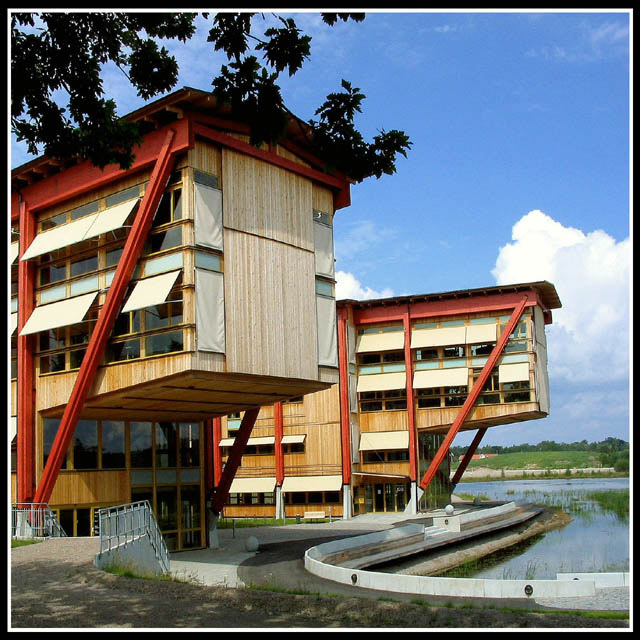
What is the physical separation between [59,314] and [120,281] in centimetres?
375

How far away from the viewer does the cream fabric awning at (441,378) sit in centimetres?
4844

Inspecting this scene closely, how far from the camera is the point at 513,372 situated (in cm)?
4697

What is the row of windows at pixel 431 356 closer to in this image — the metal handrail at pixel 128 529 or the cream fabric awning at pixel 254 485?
the cream fabric awning at pixel 254 485

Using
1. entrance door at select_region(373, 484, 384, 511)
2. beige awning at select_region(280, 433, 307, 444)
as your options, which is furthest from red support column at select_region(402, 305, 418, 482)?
beige awning at select_region(280, 433, 307, 444)

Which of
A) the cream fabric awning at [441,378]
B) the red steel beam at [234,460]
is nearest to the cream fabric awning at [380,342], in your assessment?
the cream fabric awning at [441,378]

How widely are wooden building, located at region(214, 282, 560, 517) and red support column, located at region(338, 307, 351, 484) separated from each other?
62 millimetres

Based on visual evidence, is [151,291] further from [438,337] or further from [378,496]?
[378,496]

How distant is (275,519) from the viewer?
49.4 m

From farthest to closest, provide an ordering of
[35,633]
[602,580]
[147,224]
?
[147,224]
[602,580]
[35,633]

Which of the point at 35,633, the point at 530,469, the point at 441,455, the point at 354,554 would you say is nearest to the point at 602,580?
→ the point at 354,554

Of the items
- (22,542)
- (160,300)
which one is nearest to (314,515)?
(22,542)

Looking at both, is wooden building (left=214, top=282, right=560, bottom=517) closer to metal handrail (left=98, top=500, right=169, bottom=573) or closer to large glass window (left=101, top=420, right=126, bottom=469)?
large glass window (left=101, top=420, right=126, bottom=469)

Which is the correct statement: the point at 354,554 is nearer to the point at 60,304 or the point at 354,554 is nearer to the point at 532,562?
the point at 532,562

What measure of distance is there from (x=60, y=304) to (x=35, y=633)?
1923cm
